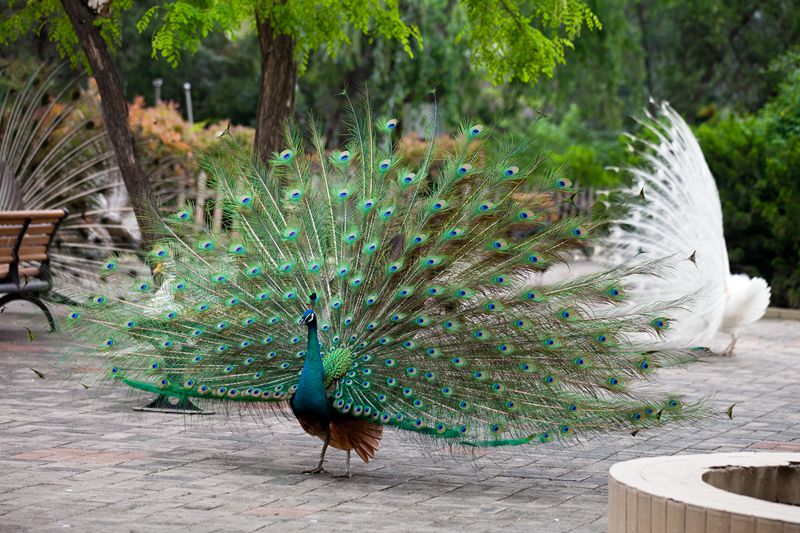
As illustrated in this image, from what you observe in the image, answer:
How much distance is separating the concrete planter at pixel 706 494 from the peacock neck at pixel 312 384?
1.90 metres

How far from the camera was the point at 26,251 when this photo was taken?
12.2 meters

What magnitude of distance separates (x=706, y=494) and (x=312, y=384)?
2.51m

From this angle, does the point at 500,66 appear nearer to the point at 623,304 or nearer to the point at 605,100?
the point at 623,304

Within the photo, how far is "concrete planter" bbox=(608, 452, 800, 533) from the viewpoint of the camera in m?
4.15

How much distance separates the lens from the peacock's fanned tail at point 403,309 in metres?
6.59

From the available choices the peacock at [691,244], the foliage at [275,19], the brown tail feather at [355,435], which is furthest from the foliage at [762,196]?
the brown tail feather at [355,435]

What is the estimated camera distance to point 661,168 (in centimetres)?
1332

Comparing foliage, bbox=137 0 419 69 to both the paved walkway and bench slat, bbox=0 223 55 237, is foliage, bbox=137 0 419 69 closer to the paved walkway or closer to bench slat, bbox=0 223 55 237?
bench slat, bbox=0 223 55 237

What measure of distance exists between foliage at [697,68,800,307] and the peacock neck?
13473 millimetres

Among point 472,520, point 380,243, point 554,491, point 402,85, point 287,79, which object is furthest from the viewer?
point 402,85

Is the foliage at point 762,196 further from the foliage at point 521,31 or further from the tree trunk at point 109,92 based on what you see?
the tree trunk at point 109,92

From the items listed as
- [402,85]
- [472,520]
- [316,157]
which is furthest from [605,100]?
[472,520]

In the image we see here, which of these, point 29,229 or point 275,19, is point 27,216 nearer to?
point 29,229

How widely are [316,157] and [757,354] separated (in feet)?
23.5
